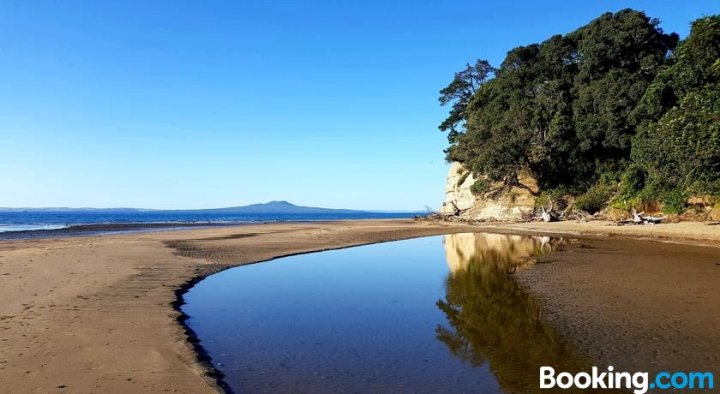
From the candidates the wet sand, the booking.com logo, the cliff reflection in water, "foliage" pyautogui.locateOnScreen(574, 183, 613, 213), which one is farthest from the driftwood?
the wet sand

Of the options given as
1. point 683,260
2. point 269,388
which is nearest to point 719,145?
point 683,260

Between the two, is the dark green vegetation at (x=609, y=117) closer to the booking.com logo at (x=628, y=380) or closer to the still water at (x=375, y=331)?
the still water at (x=375, y=331)

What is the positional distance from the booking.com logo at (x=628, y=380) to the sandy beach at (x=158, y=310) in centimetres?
64

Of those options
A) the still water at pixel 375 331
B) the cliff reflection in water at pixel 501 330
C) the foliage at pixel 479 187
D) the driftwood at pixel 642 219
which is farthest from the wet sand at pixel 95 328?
the foliage at pixel 479 187

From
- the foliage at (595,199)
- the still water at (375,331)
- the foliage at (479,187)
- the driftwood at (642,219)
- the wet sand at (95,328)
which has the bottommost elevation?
the still water at (375,331)

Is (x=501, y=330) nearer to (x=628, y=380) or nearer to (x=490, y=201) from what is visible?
(x=628, y=380)

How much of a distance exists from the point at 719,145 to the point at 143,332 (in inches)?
1190

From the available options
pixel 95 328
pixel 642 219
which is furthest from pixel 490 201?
pixel 95 328

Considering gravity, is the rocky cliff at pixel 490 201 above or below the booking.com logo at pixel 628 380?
above

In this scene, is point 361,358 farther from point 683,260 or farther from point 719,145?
point 719,145

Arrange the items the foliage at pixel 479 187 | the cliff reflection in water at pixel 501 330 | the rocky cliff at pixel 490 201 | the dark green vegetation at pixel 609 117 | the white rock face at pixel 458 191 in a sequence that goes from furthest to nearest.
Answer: the white rock face at pixel 458 191 < the foliage at pixel 479 187 < the rocky cliff at pixel 490 201 < the dark green vegetation at pixel 609 117 < the cliff reflection in water at pixel 501 330

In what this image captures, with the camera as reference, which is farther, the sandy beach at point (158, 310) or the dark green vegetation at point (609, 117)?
the dark green vegetation at point (609, 117)

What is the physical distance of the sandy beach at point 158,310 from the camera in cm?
657

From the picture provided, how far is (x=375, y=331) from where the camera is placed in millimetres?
9516
